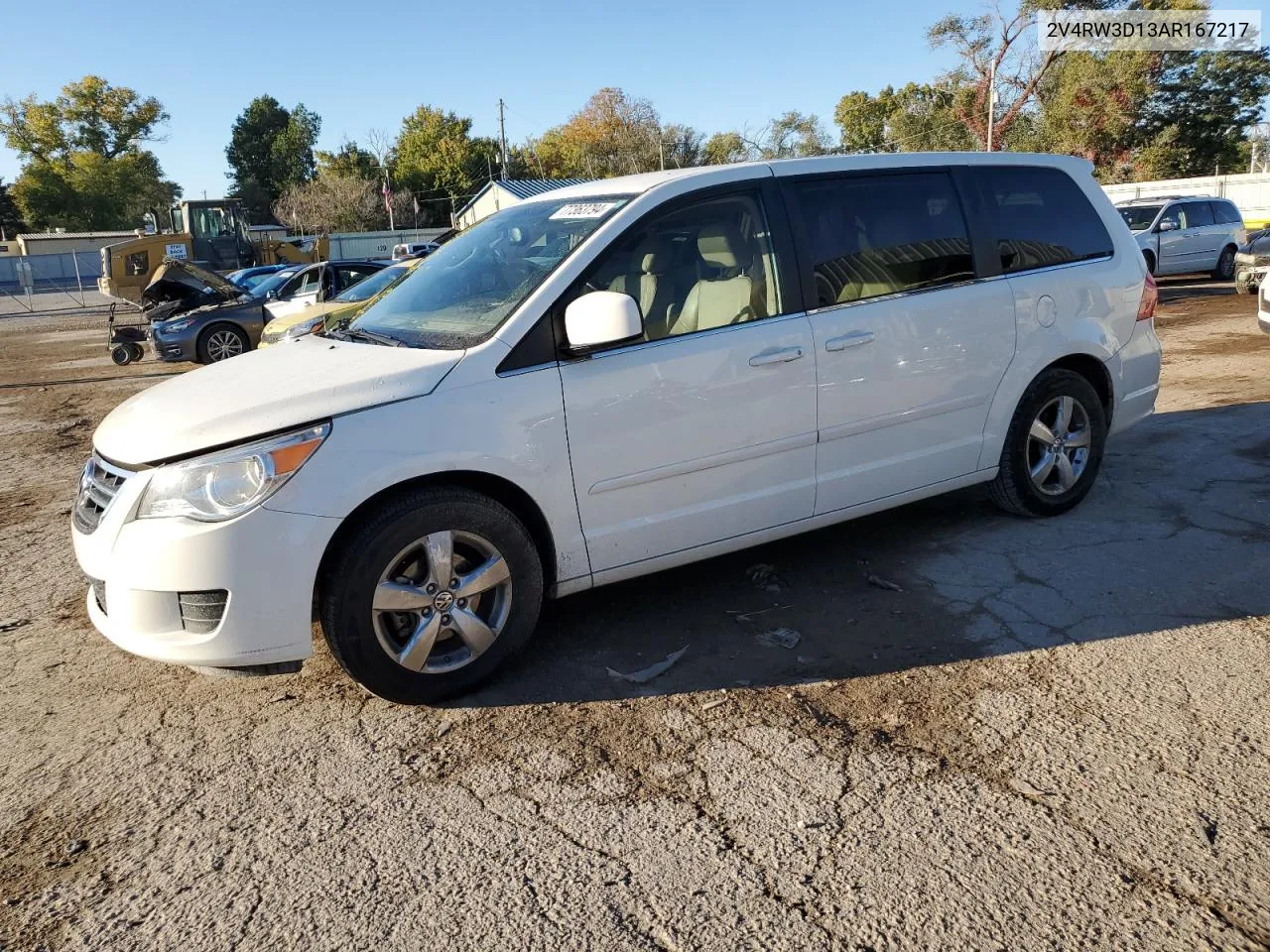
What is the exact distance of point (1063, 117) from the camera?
4656 cm

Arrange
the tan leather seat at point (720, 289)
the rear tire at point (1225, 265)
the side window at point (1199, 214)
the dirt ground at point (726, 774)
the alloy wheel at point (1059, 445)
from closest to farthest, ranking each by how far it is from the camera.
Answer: the dirt ground at point (726, 774)
the tan leather seat at point (720, 289)
the alloy wheel at point (1059, 445)
the side window at point (1199, 214)
the rear tire at point (1225, 265)

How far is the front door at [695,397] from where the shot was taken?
12.4 ft

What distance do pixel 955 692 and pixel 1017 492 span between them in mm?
1979

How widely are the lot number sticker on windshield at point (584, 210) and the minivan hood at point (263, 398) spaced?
93 cm

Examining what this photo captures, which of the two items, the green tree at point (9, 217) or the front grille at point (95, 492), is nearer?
the front grille at point (95, 492)

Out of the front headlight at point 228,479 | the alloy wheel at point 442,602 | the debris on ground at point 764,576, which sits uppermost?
the front headlight at point 228,479

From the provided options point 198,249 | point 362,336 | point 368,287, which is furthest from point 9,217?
point 362,336

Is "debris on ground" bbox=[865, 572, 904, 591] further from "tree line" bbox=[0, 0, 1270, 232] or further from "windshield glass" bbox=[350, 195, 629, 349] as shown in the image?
"tree line" bbox=[0, 0, 1270, 232]

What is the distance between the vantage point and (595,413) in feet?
12.2

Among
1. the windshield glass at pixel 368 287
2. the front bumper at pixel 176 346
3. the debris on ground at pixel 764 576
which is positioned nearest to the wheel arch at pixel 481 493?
the debris on ground at pixel 764 576


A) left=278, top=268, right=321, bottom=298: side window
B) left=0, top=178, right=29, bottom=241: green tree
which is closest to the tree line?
left=0, top=178, right=29, bottom=241: green tree

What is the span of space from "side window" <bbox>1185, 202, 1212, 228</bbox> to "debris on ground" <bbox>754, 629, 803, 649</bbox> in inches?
722

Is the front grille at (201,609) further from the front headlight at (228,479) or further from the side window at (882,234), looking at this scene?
the side window at (882,234)

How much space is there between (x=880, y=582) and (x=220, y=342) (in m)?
13.0
